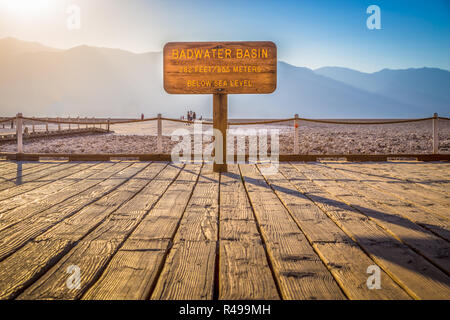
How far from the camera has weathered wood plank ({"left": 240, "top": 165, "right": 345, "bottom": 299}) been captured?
1675mm

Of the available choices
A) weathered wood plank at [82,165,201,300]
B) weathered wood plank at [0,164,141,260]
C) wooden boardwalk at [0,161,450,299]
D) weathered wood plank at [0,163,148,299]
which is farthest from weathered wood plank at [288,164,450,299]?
weathered wood plank at [0,164,141,260]

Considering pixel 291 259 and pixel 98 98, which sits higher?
pixel 98 98

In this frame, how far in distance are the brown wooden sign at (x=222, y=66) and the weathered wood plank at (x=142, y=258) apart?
2868mm

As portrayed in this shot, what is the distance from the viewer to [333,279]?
1.81 m

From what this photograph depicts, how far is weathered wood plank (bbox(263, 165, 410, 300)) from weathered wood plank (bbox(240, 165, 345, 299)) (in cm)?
6

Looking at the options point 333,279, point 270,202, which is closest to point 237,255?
point 333,279

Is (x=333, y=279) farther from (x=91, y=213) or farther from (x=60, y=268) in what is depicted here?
(x=91, y=213)

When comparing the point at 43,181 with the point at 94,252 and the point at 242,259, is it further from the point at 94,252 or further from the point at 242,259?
the point at 242,259

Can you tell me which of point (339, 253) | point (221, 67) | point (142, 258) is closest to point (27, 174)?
point (221, 67)

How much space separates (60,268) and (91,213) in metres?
1.26

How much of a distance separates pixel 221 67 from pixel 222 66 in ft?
0.08

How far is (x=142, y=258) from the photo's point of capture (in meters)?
2.09

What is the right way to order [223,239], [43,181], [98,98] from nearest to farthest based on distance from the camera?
[223,239]
[43,181]
[98,98]
